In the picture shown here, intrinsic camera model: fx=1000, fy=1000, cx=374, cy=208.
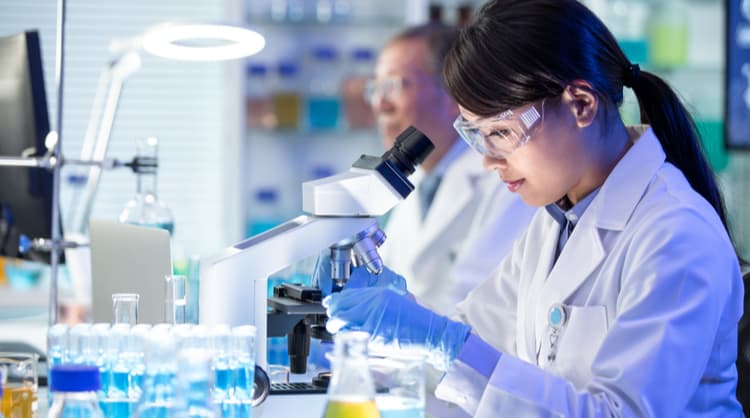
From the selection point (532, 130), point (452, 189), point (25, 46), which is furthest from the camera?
point (452, 189)

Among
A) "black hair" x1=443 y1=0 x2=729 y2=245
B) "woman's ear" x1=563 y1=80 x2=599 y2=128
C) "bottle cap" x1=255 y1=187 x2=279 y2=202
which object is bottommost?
"bottle cap" x1=255 y1=187 x2=279 y2=202

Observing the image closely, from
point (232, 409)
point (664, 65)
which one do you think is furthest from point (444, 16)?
point (232, 409)

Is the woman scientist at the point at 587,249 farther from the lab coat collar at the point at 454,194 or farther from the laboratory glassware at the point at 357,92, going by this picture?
the laboratory glassware at the point at 357,92

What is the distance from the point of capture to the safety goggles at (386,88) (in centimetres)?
363

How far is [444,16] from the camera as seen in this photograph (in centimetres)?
477

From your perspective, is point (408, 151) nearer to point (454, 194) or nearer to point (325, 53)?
point (454, 194)

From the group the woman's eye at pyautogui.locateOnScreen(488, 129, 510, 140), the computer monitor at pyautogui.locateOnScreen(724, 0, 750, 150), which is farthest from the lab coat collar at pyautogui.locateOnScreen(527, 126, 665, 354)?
the computer monitor at pyautogui.locateOnScreen(724, 0, 750, 150)

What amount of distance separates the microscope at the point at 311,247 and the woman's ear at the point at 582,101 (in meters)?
0.29

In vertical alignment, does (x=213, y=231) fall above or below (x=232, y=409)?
below

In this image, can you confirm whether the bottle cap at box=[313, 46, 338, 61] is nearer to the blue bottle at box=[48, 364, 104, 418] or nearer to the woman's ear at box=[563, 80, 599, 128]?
the woman's ear at box=[563, 80, 599, 128]

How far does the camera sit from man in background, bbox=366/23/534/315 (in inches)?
118

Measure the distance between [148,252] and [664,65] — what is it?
3540mm

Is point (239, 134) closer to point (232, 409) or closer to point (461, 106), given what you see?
point (461, 106)

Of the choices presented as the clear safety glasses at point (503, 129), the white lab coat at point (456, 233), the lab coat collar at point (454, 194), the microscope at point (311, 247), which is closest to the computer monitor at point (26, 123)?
the microscope at point (311, 247)
